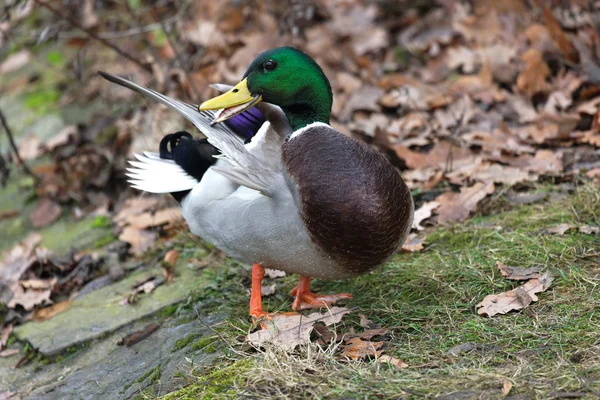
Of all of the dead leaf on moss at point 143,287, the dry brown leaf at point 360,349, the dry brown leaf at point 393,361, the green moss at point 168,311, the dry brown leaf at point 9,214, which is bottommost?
the dry brown leaf at point 9,214

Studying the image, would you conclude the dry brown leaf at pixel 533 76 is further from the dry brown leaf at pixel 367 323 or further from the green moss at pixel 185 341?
the green moss at pixel 185 341

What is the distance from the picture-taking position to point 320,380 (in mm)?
2461

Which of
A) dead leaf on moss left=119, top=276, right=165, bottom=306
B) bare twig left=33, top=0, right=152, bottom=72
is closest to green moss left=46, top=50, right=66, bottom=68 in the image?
bare twig left=33, top=0, right=152, bottom=72

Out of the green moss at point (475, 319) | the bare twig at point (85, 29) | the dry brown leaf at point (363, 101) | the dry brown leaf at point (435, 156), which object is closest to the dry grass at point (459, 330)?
the green moss at point (475, 319)

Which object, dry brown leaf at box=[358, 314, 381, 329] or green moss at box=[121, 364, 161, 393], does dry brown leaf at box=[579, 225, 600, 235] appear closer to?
dry brown leaf at box=[358, 314, 381, 329]

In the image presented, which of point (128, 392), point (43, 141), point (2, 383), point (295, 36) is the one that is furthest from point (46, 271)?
point (295, 36)

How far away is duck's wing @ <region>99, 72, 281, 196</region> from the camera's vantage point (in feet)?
9.17

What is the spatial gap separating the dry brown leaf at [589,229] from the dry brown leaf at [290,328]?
1135 mm

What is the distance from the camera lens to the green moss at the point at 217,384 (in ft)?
8.31

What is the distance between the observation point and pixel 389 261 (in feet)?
11.4

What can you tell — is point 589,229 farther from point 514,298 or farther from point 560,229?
point 514,298

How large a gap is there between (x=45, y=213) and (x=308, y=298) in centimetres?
267

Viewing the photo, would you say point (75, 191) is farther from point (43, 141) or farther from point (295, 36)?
point (295, 36)

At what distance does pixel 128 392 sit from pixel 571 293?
1714mm
